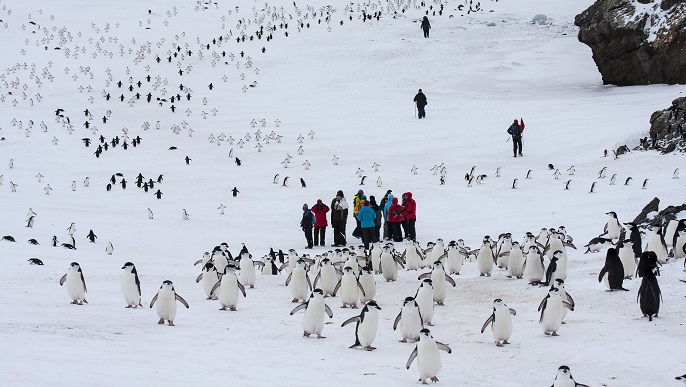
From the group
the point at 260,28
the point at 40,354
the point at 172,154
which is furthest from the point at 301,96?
the point at 40,354

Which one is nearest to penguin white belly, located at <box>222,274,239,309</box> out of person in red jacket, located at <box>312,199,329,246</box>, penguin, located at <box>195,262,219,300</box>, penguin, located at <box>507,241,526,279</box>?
penguin, located at <box>195,262,219,300</box>

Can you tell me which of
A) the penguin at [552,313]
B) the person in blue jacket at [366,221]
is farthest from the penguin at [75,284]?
the person in blue jacket at [366,221]

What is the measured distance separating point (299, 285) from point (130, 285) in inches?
83.7

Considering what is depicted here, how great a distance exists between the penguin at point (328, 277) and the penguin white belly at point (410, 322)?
2455mm

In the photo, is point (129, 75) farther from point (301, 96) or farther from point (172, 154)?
point (172, 154)

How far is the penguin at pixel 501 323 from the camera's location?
781cm

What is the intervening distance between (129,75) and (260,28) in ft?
31.3

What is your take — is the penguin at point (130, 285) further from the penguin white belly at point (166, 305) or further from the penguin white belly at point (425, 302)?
the penguin white belly at point (425, 302)

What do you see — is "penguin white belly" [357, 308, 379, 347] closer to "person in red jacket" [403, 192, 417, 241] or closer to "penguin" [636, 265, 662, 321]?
"penguin" [636, 265, 662, 321]

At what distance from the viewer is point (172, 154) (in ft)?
79.2

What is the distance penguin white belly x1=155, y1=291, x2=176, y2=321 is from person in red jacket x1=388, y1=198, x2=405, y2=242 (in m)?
8.18

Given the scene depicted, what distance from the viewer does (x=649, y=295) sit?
8.09 metres

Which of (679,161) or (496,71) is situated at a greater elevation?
(496,71)

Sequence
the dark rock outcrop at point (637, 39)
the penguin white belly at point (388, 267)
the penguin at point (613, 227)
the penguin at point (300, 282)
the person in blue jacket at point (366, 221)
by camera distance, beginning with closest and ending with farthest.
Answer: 1. the penguin at point (300, 282)
2. the penguin white belly at point (388, 267)
3. the penguin at point (613, 227)
4. the person in blue jacket at point (366, 221)
5. the dark rock outcrop at point (637, 39)
